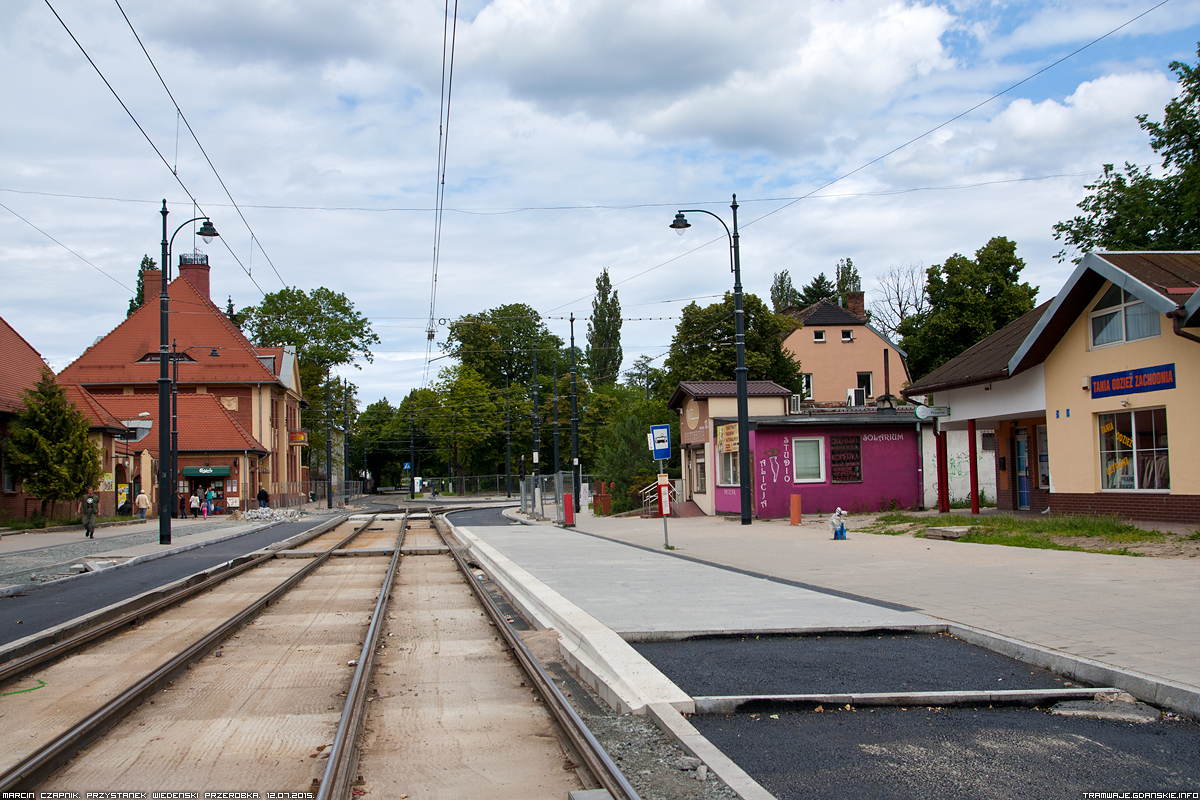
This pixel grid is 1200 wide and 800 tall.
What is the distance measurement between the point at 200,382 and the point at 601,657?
56248 mm

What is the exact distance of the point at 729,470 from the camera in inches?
1193

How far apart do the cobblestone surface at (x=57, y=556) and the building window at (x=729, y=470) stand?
16169 mm

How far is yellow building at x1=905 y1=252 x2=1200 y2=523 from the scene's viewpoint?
1591 cm

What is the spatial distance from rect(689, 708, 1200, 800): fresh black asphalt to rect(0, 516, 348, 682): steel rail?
5.64m

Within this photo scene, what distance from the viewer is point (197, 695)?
22.1ft

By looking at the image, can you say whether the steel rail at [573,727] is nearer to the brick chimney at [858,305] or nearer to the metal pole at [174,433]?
the metal pole at [174,433]

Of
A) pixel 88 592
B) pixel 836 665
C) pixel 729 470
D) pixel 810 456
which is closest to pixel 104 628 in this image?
pixel 88 592

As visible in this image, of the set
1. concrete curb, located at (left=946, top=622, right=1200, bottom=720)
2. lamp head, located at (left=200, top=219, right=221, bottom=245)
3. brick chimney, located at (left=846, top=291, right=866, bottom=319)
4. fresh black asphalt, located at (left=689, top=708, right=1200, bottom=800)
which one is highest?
brick chimney, located at (left=846, top=291, right=866, bottom=319)

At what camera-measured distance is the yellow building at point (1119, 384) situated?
15.9 metres

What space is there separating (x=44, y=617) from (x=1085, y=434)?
1805 cm

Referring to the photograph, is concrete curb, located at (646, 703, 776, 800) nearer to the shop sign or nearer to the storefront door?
the shop sign

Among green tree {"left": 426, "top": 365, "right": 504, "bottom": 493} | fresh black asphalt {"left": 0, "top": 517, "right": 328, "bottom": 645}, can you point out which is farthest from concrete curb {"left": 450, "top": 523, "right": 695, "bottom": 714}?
green tree {"left": 426, "top": 365, "right": 504, "bottom": 493}

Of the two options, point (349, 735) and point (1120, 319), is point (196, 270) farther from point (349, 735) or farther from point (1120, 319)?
point (349, 735)

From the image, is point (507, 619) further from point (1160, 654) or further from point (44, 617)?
point (1160, 654)
